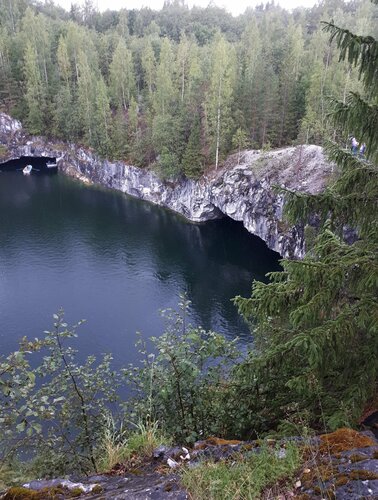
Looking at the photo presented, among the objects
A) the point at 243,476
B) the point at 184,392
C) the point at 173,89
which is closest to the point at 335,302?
the point at 184,392

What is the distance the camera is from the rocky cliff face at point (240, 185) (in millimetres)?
35062

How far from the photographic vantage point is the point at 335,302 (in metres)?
5.64

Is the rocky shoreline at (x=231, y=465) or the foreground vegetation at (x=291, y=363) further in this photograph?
the foreground vegetation at (x=291, y=363)

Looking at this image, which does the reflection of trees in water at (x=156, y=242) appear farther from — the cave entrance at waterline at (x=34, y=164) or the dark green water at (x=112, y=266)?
the cave entrance at waterline at (x=34, y=164)

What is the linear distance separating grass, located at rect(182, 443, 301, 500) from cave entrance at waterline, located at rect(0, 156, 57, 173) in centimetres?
6410

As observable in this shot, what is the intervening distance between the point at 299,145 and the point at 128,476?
3760 centimetres

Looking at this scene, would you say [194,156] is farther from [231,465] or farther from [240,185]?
[231,465]

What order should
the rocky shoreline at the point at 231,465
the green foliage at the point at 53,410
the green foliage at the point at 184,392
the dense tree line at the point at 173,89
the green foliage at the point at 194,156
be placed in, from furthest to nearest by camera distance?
1. the green foliage at the point at 194,156
2. the dense tree line at the point at 173,89
3. the green foliage at the point at 184,392
4. the green foliage at the point at 53,410
5. the rocky shoreline at the point at 231,465

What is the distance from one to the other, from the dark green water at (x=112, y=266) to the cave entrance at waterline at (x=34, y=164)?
11.1m

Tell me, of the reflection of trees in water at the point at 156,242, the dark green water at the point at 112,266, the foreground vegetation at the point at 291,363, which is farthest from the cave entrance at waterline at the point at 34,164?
the foreground vegetation at the point at 291,363

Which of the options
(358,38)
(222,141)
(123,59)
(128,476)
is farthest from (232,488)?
(123,59)

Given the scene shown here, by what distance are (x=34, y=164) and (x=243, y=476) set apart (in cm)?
6836

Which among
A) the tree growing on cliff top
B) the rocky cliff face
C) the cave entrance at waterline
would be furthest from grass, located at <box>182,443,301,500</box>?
the cave entrance at waterline

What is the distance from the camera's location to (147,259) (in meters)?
36.7
